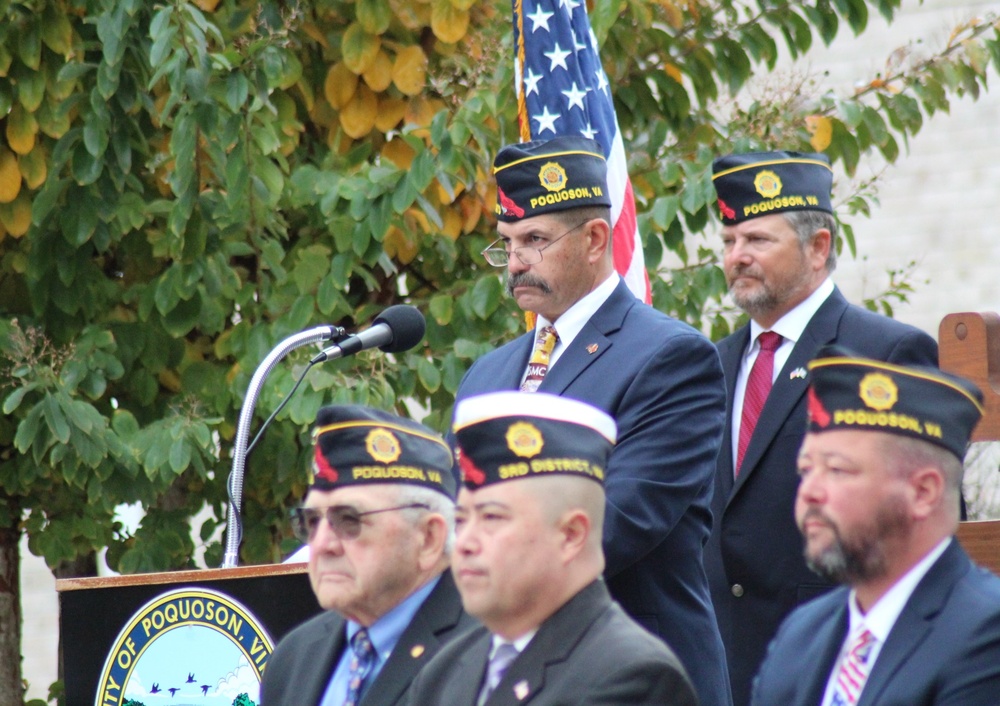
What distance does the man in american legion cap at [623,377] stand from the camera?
3.83 metres

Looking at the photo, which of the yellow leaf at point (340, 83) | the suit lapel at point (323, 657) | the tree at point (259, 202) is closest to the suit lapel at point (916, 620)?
the suit lapel at point (323, 657)

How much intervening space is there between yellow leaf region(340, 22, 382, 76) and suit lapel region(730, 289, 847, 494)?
2397mm

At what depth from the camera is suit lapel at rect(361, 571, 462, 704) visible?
11.0ft

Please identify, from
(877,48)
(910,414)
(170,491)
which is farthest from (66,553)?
(877,48)

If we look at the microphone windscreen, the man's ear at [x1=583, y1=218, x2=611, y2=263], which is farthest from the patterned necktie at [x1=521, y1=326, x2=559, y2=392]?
the microphone windscreen

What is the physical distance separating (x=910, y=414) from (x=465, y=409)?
2.72 ft

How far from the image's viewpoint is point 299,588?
14.1 feet

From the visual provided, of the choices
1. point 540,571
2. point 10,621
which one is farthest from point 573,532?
point 10,621

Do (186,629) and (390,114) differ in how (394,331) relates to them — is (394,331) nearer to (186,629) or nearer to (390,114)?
(186,629)

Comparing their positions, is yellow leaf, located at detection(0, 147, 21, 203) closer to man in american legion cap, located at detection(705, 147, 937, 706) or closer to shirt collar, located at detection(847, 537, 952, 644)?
man in american legion cap, located at detection(705, 147, 937, 706)

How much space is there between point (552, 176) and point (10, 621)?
3781mm

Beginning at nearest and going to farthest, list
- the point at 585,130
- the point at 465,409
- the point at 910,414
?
1. the point at 910,414
2. the point at 465,409
3. the point at 585,130

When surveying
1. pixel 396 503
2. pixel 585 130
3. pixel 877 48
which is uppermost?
pixel 877 48

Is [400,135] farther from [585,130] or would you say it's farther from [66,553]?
[66,553]
